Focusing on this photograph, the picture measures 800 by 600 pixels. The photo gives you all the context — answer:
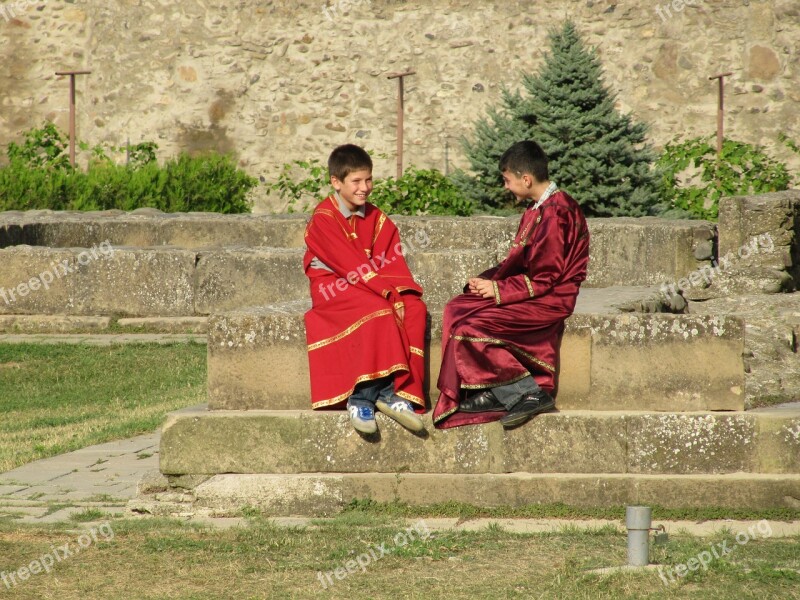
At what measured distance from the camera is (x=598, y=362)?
505 cm

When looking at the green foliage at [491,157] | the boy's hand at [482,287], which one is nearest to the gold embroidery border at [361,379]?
the boy's hand at [482,287]

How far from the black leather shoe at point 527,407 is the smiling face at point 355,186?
3.72 feet

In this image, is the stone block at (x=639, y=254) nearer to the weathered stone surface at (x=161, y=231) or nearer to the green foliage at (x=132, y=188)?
the weathered stone surface at (x=161, y=231)

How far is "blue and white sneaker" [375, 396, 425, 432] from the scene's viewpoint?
4.86 metres

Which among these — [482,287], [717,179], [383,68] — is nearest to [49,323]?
[482,287]

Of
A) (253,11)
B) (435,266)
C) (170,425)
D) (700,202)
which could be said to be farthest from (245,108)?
(170,425)

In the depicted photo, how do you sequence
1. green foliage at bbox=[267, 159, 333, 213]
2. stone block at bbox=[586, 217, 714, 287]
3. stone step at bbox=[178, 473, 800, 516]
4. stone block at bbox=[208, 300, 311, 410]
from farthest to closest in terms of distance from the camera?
1. green foliage at bbox=[267, 159, 333, 213]
2. stone block at bbox=[586, 217, 714, 287]
3. stone block at bbox=[208, 300, 311, 410]
4. stone step at bbox=[178, 473, 800, 516]

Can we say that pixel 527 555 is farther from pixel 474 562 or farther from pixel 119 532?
pixel 119 532

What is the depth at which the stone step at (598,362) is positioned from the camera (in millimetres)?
4992

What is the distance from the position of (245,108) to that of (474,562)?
47.5 ft

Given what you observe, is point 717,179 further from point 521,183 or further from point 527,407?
point 527,407

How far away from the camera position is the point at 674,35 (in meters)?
16.9

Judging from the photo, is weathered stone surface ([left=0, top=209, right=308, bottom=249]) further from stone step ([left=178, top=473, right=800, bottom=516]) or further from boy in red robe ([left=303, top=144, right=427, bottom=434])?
stone step ([left=178, top=473, right=800, bottom=516])

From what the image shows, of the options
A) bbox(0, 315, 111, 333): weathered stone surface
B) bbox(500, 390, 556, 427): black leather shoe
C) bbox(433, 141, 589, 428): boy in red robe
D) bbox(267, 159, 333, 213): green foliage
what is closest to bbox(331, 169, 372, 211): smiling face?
bbox(433, 141, 589, 428): boy in red robe
